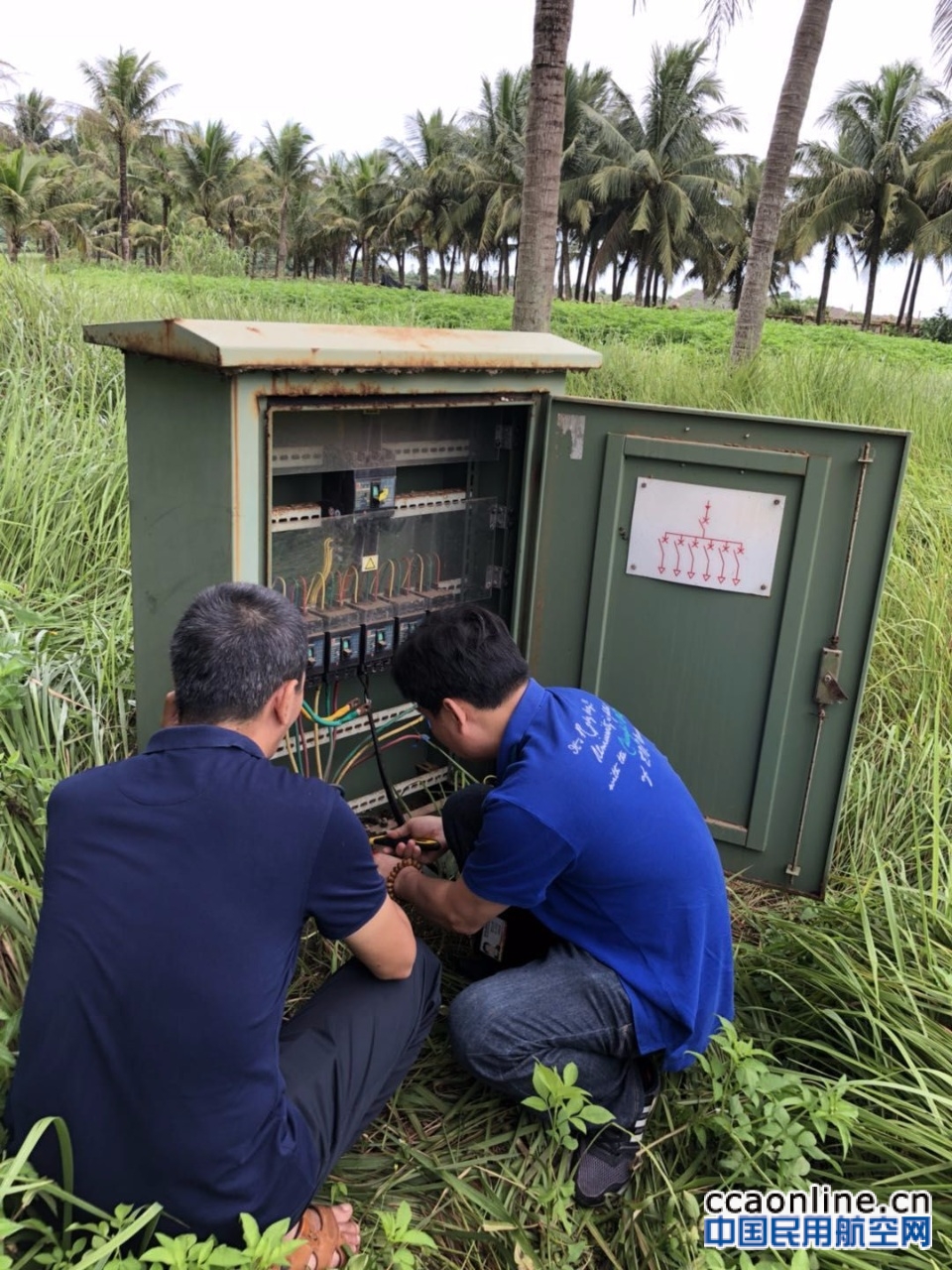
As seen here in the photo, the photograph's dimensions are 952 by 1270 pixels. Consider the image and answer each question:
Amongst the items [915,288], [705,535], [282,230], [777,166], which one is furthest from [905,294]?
[705,535]

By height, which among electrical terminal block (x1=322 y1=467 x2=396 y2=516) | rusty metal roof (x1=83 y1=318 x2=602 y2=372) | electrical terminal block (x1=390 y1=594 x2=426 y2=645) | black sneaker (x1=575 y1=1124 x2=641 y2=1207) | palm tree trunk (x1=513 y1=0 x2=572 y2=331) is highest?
palm tree trunk (x1=513 y1=0 x2=572 y2=331)

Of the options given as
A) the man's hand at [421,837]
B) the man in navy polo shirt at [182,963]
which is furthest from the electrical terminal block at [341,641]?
the man in navy polo shirt at [182,963]

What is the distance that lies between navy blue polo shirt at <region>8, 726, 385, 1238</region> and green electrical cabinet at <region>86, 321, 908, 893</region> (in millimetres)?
960

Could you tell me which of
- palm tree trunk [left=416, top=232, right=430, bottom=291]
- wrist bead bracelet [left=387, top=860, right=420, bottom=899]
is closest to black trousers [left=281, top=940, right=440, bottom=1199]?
wrist bead bracelet [left=387, top=860, right=420, bottom=899]

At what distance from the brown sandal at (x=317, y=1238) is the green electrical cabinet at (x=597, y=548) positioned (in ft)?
3.95

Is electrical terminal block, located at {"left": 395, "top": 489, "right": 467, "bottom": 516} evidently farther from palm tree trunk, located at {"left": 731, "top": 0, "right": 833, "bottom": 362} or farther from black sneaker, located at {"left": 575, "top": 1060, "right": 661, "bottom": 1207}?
palm tree trunk, located at {"left": 731, "top": 0, "right": 833, "bottom": 362}

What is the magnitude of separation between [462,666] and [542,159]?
411 centimetres

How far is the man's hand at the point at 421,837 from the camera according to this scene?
8.84ft

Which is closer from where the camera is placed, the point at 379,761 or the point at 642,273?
the point at 379,761

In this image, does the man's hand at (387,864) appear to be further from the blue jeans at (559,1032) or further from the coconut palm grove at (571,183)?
the coconut palm grove at (571,183)

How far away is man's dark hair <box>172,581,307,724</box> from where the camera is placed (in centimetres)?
167

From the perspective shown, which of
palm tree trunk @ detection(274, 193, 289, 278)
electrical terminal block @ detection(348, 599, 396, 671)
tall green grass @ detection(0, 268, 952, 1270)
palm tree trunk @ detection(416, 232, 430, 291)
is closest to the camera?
tall green grass @ detection(0, 268, 952, 1270)

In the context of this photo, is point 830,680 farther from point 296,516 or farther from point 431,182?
point 431,182

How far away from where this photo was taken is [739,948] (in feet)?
9.11
